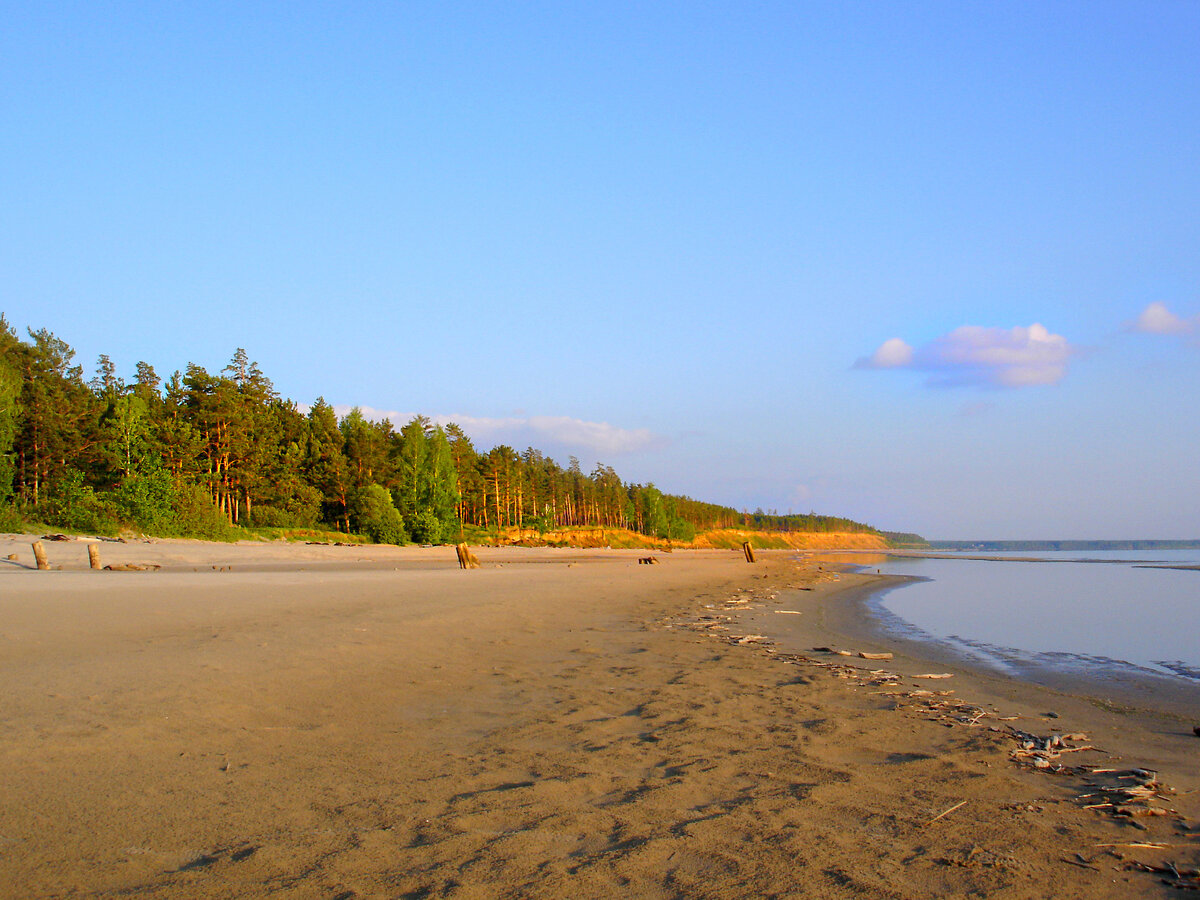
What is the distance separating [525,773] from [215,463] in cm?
5134

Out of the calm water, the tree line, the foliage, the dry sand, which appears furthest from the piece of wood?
the foliage

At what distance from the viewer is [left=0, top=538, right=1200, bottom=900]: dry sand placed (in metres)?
3.14

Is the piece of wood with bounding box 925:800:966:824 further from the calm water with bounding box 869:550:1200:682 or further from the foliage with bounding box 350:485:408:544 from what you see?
the foliage with bounding box 350:485:408:544

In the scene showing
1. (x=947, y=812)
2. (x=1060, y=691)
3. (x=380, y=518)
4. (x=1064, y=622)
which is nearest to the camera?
(x=947, y=812)

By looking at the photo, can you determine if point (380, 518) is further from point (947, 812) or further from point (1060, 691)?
point (947, 812)

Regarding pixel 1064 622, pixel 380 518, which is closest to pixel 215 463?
pixel 380 518

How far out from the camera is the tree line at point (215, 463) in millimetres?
33469

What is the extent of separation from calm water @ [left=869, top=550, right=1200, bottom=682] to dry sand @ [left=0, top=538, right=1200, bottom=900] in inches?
166

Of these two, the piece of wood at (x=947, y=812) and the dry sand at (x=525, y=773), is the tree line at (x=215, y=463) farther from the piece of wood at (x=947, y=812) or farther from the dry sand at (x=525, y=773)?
the piece of wood at (x=947, y=812)

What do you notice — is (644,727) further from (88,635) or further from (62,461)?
(62,461)

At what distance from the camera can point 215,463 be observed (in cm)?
4862

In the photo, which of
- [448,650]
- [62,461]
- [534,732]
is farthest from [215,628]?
[62,461]

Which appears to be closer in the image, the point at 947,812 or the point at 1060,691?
the point at 947,812

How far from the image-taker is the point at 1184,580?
3466 centimetres
